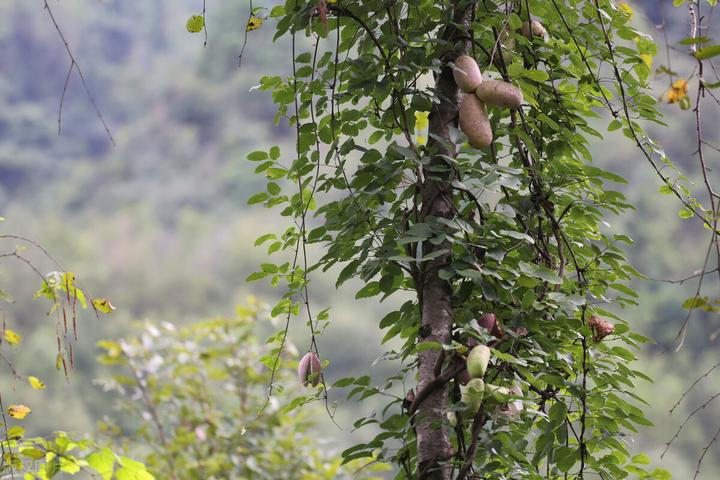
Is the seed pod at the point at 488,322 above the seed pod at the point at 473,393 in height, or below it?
above

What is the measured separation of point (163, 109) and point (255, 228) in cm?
486

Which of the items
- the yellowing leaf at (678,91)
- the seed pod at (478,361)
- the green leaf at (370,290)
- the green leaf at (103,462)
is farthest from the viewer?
the green leaf at (103,462)

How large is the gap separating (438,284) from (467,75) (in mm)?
256

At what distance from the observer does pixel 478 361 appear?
0.96m

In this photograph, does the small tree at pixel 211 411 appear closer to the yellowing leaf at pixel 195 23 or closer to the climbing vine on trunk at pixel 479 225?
the climbing vine on trunk at pixel 479 225

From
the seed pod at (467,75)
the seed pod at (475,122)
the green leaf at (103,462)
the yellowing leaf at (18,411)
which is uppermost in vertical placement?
the seed pod at (467,75)

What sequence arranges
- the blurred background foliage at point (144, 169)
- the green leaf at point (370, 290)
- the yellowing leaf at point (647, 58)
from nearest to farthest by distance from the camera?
1. the green leaf at point (370, 290)
2. the yellowing leaf at point (647, 58)
3. the blurred background foliage at point (144, 169)

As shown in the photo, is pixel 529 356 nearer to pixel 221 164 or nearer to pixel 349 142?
pixel 349 142

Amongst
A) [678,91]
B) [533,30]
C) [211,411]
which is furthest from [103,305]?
[211,411]

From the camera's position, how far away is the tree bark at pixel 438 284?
1.03 m

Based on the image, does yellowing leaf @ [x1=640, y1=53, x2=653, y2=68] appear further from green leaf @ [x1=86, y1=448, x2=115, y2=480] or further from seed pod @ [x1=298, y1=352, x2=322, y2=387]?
green leaf @ [x1=86, y1=448, x2=115, y2=480]

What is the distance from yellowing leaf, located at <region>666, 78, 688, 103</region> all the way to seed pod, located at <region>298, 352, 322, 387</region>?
56cm

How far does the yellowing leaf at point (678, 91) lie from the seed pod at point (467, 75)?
0.75 ft

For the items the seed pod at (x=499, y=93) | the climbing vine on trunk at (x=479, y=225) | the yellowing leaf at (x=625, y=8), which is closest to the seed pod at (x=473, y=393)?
the climbing vine on trunk at (x=479, y=225)
